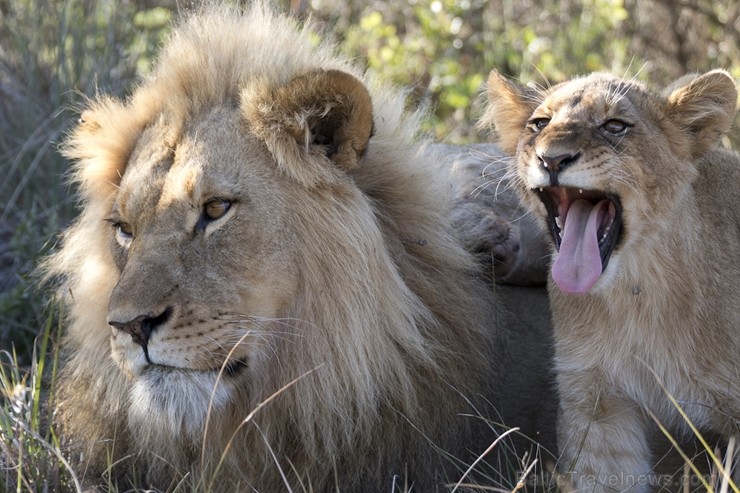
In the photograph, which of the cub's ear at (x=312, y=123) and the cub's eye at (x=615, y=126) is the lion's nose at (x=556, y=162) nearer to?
the cub's eye at (x=615, y=126)

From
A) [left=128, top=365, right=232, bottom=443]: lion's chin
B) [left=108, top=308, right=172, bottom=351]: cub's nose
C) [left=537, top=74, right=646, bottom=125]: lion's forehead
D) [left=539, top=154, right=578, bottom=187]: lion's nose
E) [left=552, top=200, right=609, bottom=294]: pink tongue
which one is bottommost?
[left=128, top=365, right=232, bottom=443]: lion's chin

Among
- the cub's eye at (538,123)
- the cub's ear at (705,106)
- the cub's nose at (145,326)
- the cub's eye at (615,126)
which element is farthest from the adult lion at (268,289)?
the cub's ear at (705,106)

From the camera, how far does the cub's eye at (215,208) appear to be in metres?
2.81

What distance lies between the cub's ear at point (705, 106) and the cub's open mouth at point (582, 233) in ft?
1.03

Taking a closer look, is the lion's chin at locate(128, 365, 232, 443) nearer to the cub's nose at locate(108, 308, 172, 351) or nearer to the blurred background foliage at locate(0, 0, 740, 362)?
the cub's nose at locate(108, 308, 172, 351)

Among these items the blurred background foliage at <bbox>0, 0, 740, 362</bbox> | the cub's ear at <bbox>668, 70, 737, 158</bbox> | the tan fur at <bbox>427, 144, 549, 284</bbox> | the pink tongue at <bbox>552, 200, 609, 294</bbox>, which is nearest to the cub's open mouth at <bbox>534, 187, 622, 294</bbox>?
the pink tongue at <bbox>552, 200, 609, 294</bbox>

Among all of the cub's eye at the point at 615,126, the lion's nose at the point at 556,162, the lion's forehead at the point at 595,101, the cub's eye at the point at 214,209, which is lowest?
the cub's eye at the point at 214,209

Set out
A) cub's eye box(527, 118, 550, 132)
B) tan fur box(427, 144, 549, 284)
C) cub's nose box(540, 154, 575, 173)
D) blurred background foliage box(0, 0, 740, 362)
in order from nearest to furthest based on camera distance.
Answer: cub's nose box(540, 154, 575, 173)
cub's eye box(527, 118, 550, 132)
tan fur box(427, 144, 549, 284)
blurred background foliage box(0, 0, 740, 362)

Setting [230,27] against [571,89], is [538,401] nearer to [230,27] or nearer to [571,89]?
[571,89]

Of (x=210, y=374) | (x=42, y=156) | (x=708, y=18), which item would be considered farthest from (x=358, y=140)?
(x=708, y=18)

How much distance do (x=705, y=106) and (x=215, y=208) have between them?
133cm

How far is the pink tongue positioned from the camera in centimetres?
280

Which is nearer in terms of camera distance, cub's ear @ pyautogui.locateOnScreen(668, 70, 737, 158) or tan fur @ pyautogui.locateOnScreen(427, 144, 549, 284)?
cub's ear @ pyautogui.locateOnScreen(668, 70, 737, 158)

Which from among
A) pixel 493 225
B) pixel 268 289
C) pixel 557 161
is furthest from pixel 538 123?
pixel 268 289
